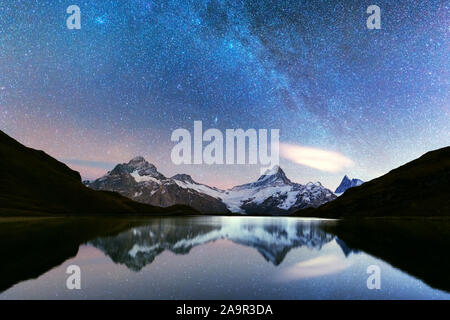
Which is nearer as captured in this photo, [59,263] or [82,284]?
[82,284]

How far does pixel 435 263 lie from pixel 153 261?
92.9ft

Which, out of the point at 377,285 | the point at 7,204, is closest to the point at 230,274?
the point at 377,285

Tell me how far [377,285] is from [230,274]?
11.4 m

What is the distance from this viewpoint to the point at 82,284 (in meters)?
24.2

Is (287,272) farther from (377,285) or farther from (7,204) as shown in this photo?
(7,204)

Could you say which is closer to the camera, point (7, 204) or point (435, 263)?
point (435, 263)

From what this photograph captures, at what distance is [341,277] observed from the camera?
26875mm
